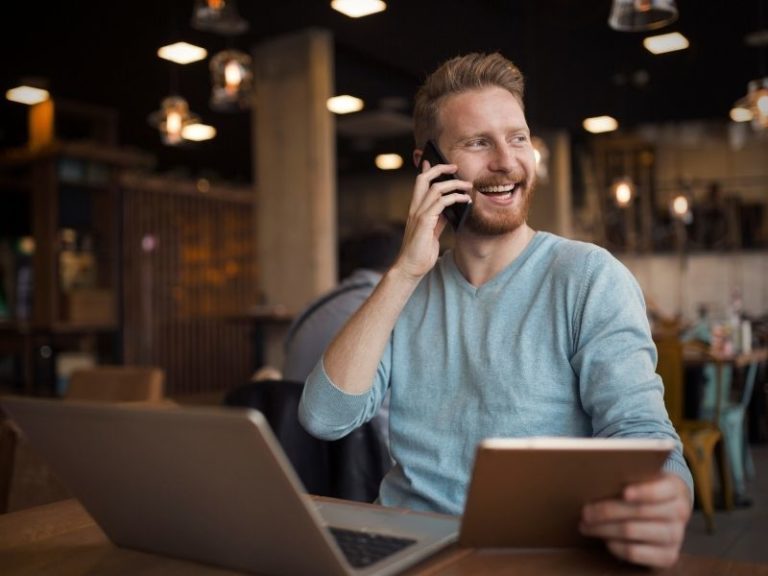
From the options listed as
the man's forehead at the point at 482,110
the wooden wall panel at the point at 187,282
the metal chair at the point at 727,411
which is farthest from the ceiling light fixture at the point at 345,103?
the man's forehead at the point at 482,110

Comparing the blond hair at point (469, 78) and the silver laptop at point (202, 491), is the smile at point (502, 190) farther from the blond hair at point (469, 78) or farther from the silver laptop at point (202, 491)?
the silver laptop at point (202, 491)

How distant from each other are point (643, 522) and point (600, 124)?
34.6 feet

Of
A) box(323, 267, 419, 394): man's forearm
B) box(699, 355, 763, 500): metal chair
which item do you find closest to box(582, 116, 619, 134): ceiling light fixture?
box(699, 355, 763, 500): metal chair

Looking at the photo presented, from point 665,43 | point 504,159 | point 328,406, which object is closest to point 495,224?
point 504,159

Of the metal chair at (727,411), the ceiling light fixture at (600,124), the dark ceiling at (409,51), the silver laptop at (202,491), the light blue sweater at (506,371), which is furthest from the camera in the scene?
the ceiling light fixture at (600,124)

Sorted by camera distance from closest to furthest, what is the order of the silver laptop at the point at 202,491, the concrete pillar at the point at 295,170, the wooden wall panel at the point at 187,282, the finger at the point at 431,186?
the silver laptop at the point at 202,491
the finger at the point at 431,186
the concrete pillar at the point at 295,170
the wooden wall panel at the point at 187,282

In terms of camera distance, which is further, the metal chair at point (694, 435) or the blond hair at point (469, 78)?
the metal chair at point (694, 435)

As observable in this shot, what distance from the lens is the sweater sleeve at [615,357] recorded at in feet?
3.91

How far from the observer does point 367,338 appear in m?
1.37

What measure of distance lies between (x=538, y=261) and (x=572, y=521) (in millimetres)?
682

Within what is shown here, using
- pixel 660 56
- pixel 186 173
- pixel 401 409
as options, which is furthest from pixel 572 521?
pixel 186 173

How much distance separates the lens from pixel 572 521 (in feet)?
2.88

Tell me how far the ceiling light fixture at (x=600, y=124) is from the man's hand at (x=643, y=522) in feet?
33.4

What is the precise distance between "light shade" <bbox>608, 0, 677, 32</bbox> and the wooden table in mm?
3784
